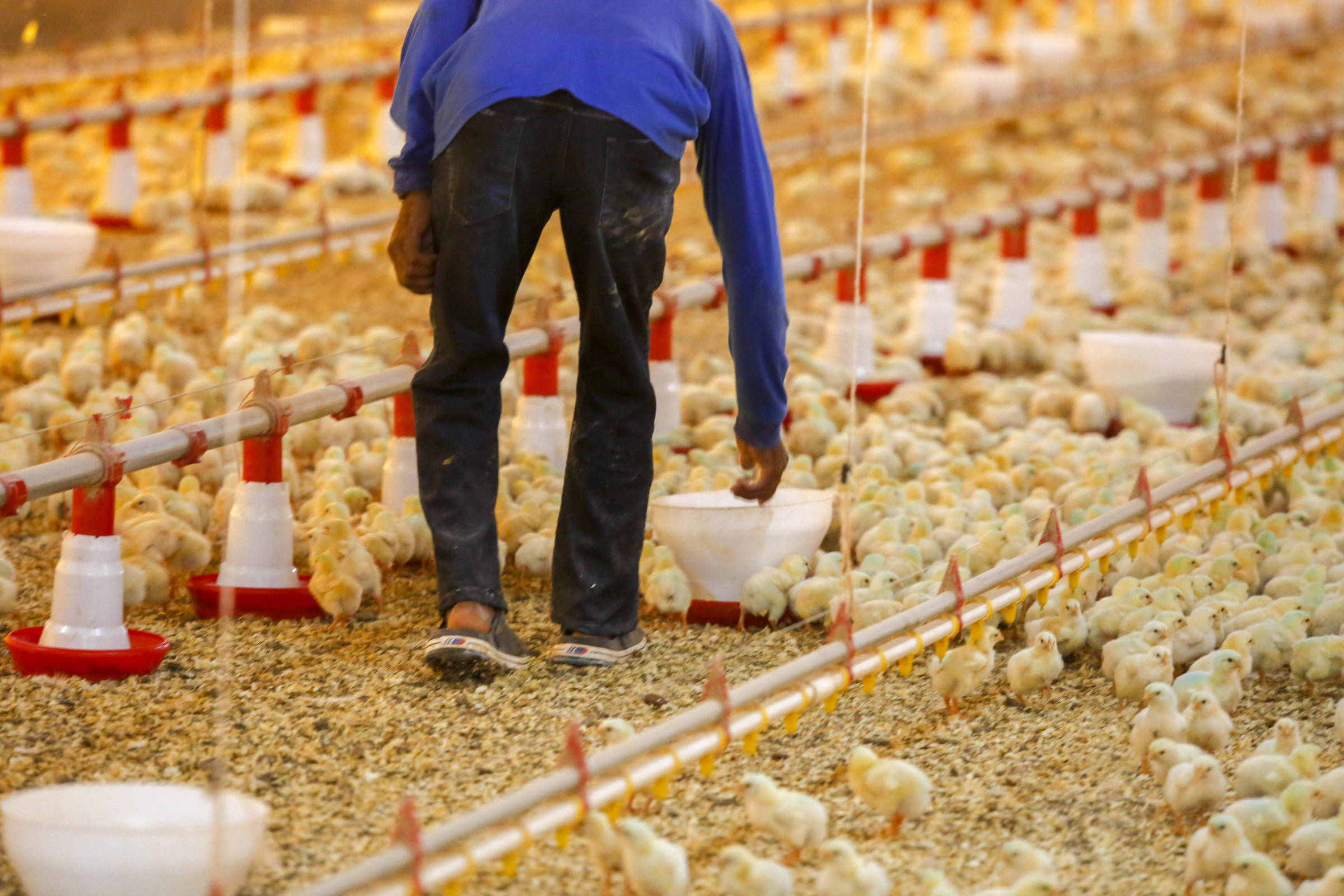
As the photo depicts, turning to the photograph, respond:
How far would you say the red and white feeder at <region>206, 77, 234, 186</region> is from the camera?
21.2 ft

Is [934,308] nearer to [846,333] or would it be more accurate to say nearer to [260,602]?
[846,333]

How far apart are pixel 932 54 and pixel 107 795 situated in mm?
8696

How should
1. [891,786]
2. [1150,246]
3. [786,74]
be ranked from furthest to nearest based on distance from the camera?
[786,74], [1150,246], [891,786]

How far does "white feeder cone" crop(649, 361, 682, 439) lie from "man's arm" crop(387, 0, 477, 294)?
1538 millimetres

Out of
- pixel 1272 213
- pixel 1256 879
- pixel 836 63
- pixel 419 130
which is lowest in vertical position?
pixel 1272 213

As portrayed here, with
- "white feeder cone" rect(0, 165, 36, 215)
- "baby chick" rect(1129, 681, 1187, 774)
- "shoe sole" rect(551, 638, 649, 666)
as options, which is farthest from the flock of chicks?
"white feeder cone" rect(0, 165, 36, 215)

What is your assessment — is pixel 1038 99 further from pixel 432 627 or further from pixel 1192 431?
pixel 432 627

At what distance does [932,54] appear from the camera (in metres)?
9.93

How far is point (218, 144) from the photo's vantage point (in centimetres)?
664

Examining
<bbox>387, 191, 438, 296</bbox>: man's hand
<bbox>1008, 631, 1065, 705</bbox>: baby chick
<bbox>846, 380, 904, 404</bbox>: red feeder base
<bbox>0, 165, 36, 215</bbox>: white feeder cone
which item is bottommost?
<bbox>846, 380, 904, 404</bbox>: red feeder base

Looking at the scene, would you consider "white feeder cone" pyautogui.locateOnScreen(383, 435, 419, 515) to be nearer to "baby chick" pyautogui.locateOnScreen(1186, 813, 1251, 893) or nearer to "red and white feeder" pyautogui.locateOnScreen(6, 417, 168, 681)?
"red and white feeder" pyautogui.locateOnScreen(6, 417, 168, 681)

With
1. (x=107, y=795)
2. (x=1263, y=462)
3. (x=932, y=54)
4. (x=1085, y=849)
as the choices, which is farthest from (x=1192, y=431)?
(x=932, y=54)

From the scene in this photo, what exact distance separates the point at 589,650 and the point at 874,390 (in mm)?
2232

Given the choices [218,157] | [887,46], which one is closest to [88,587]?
[218,157]
